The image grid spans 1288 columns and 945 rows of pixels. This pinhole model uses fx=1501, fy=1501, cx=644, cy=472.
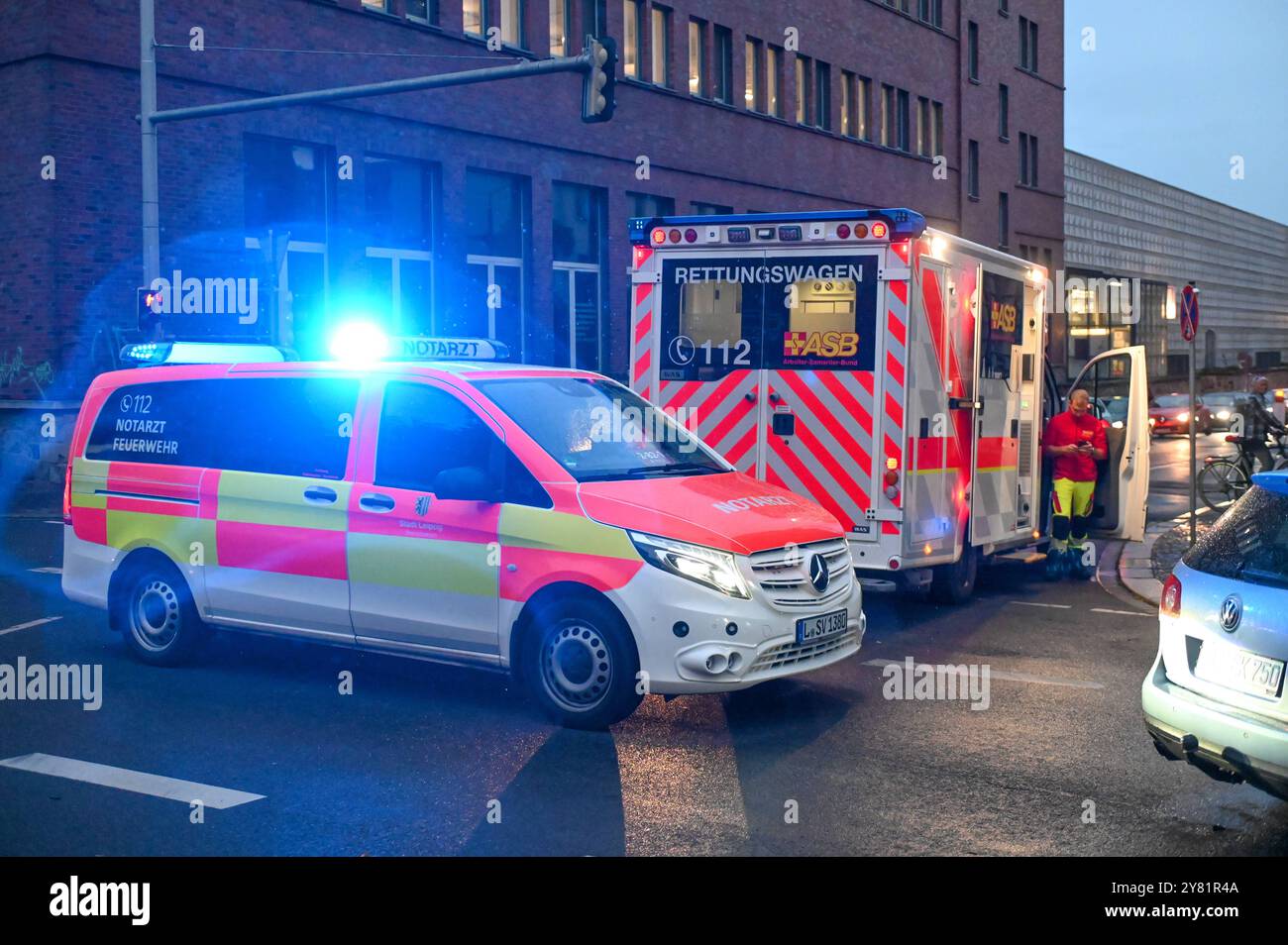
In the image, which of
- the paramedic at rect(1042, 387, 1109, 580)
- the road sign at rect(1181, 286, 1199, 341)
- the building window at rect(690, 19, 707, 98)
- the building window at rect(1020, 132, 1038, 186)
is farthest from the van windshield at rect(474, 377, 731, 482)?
the building window at rect(1020, 132, 1038, 186)

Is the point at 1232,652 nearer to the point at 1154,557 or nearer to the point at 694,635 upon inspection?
the point at 694,635

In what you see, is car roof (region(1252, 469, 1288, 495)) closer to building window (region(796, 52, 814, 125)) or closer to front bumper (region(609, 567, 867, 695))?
front bumper (region(609, 567, 867, 695))

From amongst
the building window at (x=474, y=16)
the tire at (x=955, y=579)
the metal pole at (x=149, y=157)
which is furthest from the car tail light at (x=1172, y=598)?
the building window at (x=474, y=16)

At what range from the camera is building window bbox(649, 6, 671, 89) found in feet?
104

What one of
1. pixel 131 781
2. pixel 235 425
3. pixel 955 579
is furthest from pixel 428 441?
pixel 955 579

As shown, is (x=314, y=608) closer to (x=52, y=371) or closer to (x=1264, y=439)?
(x=52, y=371)

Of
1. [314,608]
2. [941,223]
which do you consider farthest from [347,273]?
[941,223]

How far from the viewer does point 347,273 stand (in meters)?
24.5

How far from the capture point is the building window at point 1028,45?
52.3m

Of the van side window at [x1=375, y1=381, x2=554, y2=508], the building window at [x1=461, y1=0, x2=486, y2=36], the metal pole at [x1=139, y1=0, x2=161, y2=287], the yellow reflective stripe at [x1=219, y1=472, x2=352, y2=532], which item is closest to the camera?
the van side window at [x1=375, y1=381, x2=554, y2=508]

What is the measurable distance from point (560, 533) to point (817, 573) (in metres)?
1.38

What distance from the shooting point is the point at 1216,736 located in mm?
5512

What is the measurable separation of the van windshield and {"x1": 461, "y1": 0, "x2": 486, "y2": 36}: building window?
766 inches
